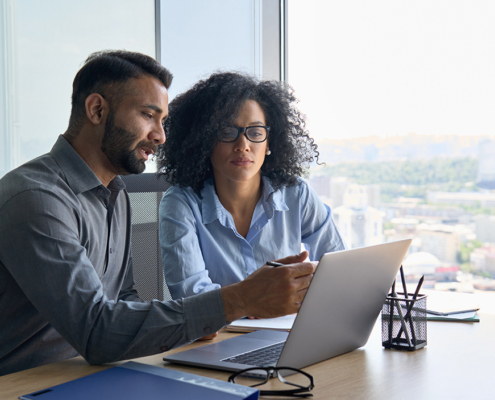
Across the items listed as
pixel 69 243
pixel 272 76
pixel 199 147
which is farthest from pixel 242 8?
pixel 69 243

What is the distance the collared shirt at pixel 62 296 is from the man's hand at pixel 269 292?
3 cm

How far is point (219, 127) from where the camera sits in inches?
68.0

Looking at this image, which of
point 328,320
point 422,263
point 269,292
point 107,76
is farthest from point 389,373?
point 422,263

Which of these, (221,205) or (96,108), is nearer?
(96,108)

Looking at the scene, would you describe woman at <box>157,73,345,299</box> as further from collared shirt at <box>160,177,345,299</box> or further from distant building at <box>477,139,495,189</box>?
distant building at <box>477,139,495,189</box>

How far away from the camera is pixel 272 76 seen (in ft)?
9.42

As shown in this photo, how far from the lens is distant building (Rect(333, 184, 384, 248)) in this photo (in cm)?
274

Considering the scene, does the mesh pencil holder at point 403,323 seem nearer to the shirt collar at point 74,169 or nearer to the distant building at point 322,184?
the shirt collar at point 74,169

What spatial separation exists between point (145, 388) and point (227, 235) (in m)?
0.90

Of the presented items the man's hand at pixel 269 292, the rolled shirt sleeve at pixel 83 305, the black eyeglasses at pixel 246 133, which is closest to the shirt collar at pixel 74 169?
the rolled shirt sleeve at pixel 83 305

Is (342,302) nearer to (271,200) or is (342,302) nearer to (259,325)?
(259,325)

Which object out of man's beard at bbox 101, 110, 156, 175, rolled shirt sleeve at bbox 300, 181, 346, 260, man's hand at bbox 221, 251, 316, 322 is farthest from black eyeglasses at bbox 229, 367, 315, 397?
rolled shirt sleeve at bbox 300, 181, 346, 260

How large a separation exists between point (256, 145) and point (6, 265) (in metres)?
0.92

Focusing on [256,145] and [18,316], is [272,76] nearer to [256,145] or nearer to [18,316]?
[256,145]
